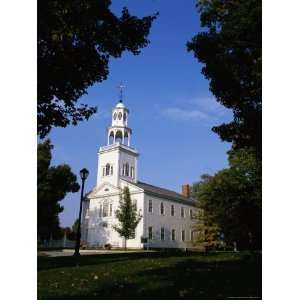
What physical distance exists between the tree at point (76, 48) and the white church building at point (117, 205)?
24.6m

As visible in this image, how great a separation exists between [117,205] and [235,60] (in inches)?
995

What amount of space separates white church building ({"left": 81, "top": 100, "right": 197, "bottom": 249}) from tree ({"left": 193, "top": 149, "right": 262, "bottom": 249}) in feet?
37.4

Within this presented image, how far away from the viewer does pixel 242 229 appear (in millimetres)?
14484

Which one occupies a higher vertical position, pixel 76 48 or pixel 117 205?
pixel 76 48

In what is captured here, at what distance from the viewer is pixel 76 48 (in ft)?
12.8

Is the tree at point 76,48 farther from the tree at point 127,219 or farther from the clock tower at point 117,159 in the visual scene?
the clock tower at point 117,159

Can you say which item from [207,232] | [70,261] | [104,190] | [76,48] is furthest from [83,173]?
[104,190]

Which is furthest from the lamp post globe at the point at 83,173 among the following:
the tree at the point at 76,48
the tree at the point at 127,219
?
the tree at the point at 127,219

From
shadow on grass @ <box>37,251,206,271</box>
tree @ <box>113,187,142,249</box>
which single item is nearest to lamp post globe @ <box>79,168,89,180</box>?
shadow on grass @ <box>37,251,206,271</box>

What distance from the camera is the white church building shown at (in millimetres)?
30094

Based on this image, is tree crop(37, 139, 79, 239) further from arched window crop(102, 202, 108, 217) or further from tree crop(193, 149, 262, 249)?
tree crop(193, 149, 262, 249)

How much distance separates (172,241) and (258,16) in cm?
2902

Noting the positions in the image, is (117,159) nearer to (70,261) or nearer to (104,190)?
(104,190)
